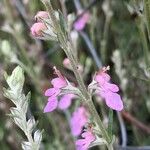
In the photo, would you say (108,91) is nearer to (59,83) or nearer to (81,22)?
(59,83)

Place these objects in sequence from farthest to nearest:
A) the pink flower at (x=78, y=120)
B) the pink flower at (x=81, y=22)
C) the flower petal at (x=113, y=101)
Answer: the pink flower at (x=81, y=22)
the pink flower at (x=78, y=120)
the flower petal at (x=113, y=101)

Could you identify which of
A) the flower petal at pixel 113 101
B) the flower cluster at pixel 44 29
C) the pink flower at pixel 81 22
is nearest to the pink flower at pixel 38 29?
the flower cluster at pixel 44 29

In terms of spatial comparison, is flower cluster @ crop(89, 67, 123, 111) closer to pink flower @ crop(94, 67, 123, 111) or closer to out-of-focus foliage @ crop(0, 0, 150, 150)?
pink flower @ crop(94, 67, 123, 111)

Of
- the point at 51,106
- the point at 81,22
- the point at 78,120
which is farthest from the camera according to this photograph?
the point at 81,22

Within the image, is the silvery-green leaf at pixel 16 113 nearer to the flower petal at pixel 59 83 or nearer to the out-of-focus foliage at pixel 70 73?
the flower petal at pixel 59 83

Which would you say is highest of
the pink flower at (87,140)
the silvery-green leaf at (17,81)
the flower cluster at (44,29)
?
the flower cluster at (44,29)

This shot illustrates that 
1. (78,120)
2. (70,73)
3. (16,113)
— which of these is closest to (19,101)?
(16,113)

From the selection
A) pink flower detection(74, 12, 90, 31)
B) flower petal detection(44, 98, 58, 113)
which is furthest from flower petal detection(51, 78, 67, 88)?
pink flower detection(74, 12, 90, 31)
